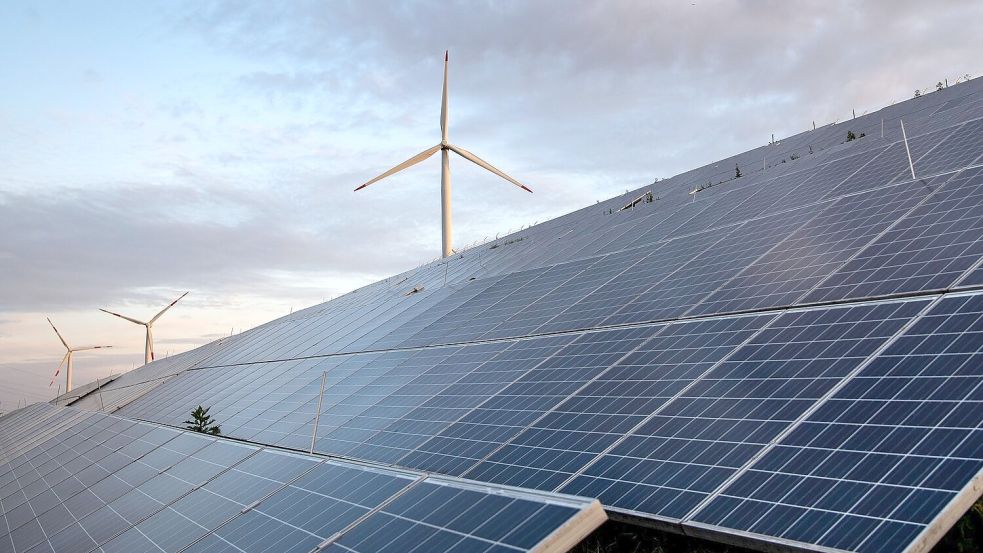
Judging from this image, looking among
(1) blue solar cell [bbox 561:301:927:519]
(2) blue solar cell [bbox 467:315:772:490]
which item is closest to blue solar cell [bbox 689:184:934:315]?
(2) blue solar cell [bbox 467:315:772:490]

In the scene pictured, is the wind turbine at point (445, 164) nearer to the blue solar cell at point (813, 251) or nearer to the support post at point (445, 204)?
the support post at point (445, 204)

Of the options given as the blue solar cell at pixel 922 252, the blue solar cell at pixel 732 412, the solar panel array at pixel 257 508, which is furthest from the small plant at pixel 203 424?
the blue solar cell at pixel 922 252

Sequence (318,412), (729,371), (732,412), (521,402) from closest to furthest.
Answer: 1. (732,412)
2. (729,371)
3. (521,402)
4. (318,412)

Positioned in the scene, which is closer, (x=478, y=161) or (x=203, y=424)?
(x=203, y=424)

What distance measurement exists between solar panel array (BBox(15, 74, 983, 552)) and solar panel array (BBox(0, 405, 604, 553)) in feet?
0.68

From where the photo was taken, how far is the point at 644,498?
38.3ft

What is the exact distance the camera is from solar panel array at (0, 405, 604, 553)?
10570 millimetres

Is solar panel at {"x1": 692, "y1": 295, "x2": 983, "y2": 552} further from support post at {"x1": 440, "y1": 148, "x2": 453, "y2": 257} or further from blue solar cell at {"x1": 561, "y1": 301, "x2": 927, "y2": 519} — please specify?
support post at {"x1": 440, "y1": 148, "x2": 453, "y2": 257}

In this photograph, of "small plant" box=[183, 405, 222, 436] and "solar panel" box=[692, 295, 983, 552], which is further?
"small plant" box=[183, 405, 222, 436]

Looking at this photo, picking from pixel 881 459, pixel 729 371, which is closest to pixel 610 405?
pixel 729 371

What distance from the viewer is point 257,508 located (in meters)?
14.5

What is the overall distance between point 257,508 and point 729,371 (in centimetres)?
929

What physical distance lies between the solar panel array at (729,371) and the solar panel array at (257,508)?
207 mm

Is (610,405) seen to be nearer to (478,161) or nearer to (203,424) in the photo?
(203,424)
